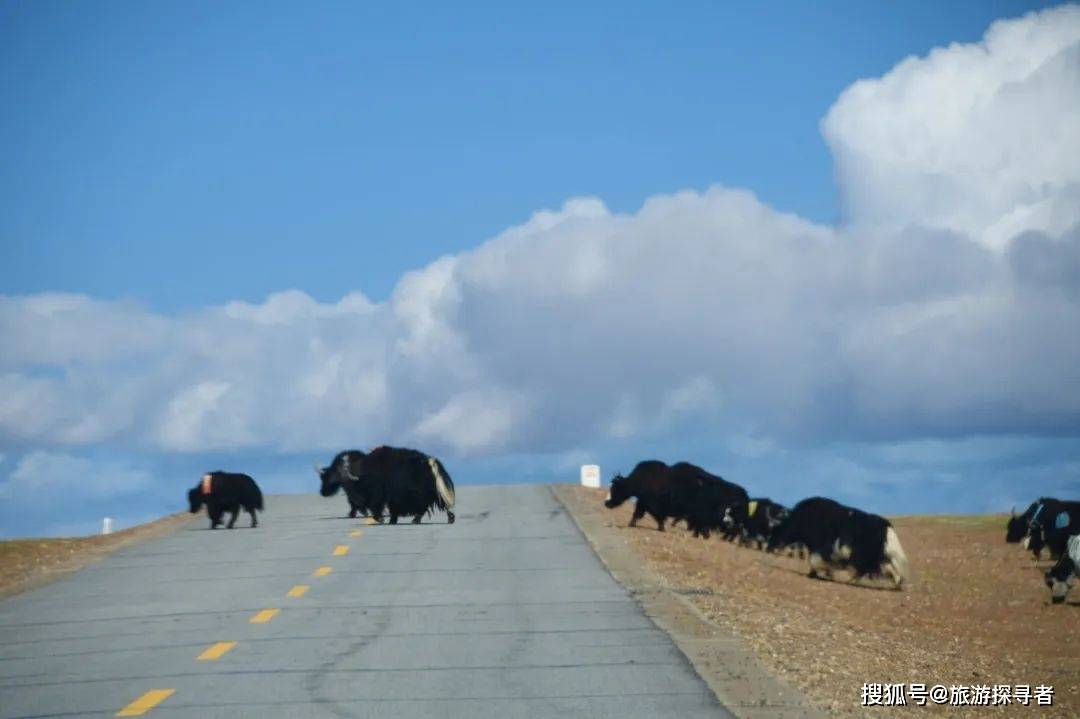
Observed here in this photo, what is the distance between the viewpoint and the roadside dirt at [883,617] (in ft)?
48.2

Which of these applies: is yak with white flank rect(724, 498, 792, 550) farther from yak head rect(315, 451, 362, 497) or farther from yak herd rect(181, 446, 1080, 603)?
yak head rect(315, 451, 362, 497)

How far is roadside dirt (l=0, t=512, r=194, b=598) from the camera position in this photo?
981 inches

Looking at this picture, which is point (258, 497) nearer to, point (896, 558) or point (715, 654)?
point (896, 558)

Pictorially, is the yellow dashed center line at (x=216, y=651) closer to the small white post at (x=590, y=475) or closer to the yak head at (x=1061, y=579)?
the yak head at (x=1061, y=579)

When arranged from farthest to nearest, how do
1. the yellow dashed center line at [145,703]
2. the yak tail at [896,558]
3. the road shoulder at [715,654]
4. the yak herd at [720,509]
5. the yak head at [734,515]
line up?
the yak head at [734,515] → the yak herd at [720,509] → the yak tail at [896,558] → the road shoulder at [715,654] → the yellow dashed center line at [145,703]

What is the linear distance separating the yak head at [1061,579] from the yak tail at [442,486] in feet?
39.2

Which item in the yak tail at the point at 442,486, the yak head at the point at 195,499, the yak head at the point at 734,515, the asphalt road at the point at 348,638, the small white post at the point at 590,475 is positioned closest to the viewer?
the asphalt road at the point at 348,638

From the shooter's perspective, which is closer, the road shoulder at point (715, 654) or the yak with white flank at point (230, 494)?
the road shoulder at point (715, 654)

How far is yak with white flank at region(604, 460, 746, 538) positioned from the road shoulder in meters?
9.06

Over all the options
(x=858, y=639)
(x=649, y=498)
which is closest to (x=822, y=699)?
(x=858, y=639)

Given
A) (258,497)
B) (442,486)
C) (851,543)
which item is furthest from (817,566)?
(258,497)

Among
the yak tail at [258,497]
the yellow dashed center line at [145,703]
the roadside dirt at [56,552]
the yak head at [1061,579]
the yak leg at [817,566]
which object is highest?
the yak tail at [258,497]

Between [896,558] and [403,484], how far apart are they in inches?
409

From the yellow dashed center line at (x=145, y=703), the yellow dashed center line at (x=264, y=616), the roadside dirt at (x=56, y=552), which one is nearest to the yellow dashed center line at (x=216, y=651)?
the yellow dashed center line at (x=264, y=616)
